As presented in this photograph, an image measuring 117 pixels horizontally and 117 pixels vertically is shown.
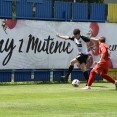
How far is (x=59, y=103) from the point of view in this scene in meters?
15.7

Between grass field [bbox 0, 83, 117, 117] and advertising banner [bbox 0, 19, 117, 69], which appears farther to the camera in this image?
advertising banner [bbox 0, 19, 117, 69]

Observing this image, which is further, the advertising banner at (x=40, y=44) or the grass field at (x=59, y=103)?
the advertising banner at (x=40, y=44)

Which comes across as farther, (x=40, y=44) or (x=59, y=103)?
(x=40, y=44)

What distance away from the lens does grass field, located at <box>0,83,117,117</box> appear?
1362 centimetres

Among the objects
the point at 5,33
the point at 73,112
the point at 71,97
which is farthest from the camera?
the point at 5,33

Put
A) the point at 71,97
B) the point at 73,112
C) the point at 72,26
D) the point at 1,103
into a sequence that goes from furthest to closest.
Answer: the point at 72,26 < the point at 71,97 < the point at 1,103 < the point at 73,112

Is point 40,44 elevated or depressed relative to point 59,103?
elevated

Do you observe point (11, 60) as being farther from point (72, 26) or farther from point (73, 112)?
point (73, 112)

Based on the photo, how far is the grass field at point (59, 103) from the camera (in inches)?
536

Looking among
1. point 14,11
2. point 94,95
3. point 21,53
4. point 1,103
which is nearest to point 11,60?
point 21,53

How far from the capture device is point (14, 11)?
25.7 meters

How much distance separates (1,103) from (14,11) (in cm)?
A: 1068

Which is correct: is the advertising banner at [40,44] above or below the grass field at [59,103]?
above

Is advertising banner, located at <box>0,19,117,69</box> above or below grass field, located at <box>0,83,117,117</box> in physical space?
above
